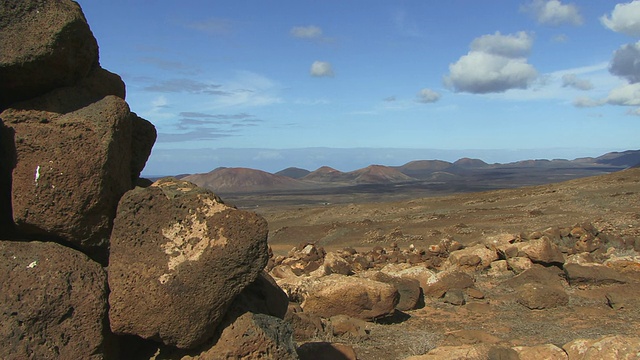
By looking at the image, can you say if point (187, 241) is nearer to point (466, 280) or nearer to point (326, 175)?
point (466, 280)

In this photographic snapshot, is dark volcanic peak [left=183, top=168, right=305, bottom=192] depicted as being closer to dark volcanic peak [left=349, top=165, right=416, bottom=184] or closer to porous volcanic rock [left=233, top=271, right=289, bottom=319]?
dark volcanic peak [left=349, top=165, right=416, bottom=184]

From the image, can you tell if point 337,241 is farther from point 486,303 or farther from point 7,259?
point 7,259

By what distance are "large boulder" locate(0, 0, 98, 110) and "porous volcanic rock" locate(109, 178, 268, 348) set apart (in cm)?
163

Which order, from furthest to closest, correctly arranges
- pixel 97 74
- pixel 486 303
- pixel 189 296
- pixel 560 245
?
pixel 560 245 → pixel 486 303 → pixel 97 74 → pixel 189 296

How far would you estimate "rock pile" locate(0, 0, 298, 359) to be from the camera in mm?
5109

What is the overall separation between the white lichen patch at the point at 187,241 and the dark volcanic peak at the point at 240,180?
133 m

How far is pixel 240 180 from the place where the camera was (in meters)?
146

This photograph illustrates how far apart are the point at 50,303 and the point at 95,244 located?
2.44 ft

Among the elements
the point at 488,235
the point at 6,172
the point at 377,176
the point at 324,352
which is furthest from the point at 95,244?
the point at 377,176

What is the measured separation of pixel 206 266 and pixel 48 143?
2.00m

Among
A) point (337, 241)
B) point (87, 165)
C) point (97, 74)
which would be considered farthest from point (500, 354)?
point (337, 241)

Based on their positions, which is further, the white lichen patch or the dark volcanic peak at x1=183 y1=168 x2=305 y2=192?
the dark volcanic peak at x1=183 y1=168 x2=305 y2=192

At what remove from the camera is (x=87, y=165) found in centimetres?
524

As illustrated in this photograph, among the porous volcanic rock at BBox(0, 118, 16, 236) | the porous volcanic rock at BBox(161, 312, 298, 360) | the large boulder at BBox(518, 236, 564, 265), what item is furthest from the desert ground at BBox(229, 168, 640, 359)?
the porous volcanic rock at BBox(0, 118, 16, 236)
